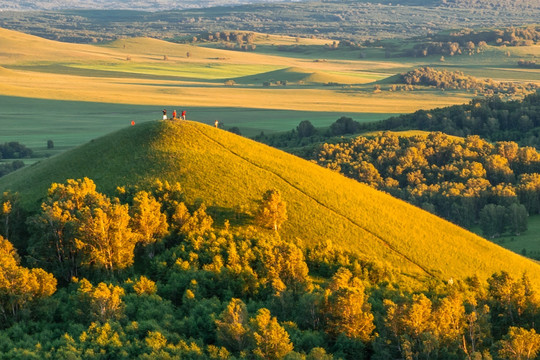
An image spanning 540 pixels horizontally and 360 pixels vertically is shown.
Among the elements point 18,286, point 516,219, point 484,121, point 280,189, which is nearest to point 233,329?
point 18,286

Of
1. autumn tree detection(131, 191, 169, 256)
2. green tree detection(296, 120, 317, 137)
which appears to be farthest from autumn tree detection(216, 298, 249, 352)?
green tree detection(296, 120, 317, 137)

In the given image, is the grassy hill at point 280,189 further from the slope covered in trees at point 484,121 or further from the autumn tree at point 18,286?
the slope covered in trees at point 484,121

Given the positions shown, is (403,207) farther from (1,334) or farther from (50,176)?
(1,334)

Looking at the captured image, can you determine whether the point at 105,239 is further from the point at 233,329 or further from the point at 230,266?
the point at 233,329

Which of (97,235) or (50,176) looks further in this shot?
(50,176)

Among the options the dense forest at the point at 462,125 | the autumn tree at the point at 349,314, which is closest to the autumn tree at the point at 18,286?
the autumn tree at the point at 349,314

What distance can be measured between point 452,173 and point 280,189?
66.7 m

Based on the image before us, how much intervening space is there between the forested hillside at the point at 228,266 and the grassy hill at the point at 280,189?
20 cm

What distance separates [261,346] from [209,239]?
54.0 ft

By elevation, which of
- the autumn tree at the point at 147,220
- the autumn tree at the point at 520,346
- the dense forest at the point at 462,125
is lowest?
the dense forest at the point at 462,125

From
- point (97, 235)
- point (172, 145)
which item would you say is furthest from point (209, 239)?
point (172, 145)

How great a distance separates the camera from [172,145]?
71.3 meters

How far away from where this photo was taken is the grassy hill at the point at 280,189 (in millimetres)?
63188

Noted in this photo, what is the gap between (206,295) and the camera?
5250cm
